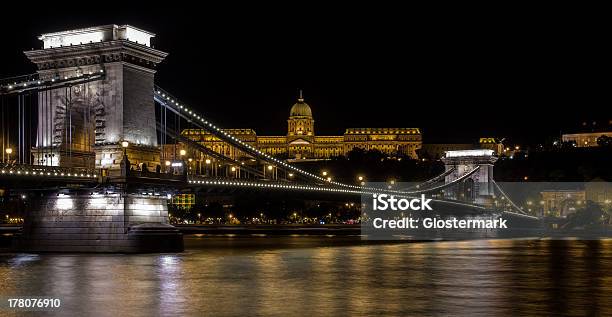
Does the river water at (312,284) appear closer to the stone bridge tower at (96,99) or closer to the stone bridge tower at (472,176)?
the stone bridge tower at (96,99)

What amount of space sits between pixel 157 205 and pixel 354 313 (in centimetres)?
3090

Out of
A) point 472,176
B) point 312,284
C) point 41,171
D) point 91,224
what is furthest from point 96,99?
point 472,176

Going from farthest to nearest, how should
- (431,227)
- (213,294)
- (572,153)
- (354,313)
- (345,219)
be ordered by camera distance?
(572,153), (345,219), (431,227), (213,294), (354,313)

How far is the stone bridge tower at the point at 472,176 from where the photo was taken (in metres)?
146

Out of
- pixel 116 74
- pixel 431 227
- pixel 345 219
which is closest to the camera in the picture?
pixel 116 74

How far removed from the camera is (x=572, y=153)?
190500 mm

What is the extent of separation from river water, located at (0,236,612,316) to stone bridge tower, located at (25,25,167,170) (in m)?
6.73

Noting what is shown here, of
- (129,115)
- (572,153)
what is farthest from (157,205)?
(572,153)

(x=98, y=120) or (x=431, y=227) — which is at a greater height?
(x=98, y=120)

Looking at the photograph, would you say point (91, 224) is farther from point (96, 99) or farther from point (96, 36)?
point (96, 36)

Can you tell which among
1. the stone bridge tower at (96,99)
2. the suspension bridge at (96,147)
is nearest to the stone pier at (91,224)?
the suspension bridge at (96,147)

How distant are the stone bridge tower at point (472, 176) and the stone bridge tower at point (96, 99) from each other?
9422 cm

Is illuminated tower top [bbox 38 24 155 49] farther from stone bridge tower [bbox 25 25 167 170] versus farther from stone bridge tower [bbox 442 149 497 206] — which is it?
stone bridge tower [bbox 442 149 497 206]

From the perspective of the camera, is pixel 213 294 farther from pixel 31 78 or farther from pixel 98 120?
pixel 31 78
